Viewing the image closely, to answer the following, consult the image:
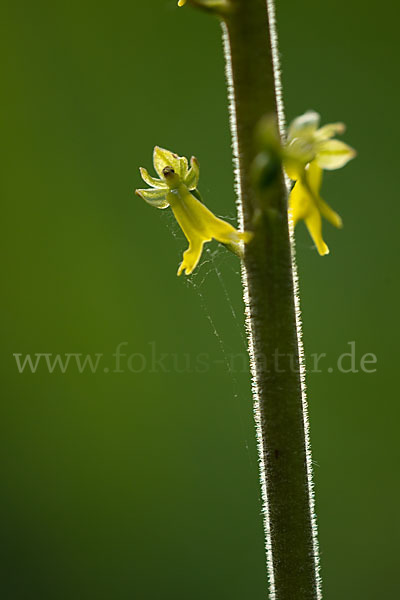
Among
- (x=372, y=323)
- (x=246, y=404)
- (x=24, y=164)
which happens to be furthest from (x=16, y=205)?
(x=372, y=323)

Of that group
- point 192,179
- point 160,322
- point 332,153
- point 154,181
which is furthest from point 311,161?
point 160,322

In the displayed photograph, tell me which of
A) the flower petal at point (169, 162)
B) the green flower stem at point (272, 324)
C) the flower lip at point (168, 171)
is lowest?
the green flower stem at point (272, 324)

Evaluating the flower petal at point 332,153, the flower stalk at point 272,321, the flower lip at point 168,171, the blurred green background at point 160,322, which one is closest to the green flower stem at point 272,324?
the flower stalk at point 272,321

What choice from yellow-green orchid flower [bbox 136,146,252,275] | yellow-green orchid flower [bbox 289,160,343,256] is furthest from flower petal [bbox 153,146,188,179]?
yellow-green orchid flower [bbox 289,160,343,256]

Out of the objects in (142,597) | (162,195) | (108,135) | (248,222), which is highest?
(108,135)

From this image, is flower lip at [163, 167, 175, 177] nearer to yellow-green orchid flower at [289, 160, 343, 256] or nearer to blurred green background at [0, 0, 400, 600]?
yellow-green orchid flower at [289, 160, 343, 256]

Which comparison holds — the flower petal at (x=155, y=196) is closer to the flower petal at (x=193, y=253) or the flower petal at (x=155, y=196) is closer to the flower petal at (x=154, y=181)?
the flower petal at (x=154, y=181)

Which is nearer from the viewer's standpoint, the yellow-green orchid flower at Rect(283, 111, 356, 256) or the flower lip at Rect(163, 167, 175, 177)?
the yellow-green orchid flower at Rect(283, 111, 356, 256)

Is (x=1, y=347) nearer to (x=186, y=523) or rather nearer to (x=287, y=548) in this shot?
(x=186, y=523)
